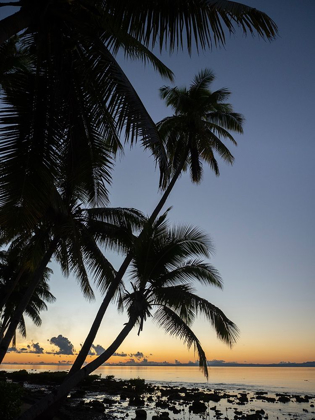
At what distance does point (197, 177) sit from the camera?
16594mm

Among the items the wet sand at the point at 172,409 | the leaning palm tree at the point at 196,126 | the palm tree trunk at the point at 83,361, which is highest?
the leaning palm tree at the point at 196,126

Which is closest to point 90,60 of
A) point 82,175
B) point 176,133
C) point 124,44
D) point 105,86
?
point 105,86

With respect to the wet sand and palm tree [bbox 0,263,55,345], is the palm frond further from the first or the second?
palm tree [bbox 0,263,55,345]

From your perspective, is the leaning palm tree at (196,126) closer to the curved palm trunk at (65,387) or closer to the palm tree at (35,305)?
the curved palm trunk at (65,387)

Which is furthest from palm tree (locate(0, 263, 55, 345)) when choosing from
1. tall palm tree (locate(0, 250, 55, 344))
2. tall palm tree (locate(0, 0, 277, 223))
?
tall palm tree (locate(0, 0, 277, 223))

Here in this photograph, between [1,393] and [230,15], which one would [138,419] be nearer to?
[1,393]

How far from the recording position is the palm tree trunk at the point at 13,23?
4.86 m

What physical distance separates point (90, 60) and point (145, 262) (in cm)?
709

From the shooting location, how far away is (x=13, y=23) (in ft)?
16.5

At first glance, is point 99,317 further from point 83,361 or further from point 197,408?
point 197,408

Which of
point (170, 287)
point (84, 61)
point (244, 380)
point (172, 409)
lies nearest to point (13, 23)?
point (84, 61)

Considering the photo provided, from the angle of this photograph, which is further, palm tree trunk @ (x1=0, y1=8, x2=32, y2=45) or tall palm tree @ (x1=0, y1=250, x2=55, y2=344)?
tall palm tree @ (x1=0, y1=250, x2=55, y2=344)

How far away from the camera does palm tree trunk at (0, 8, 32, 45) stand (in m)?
4.86

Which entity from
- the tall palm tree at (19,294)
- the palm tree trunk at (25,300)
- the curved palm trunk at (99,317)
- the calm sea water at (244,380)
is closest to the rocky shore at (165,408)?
the curved palm trunk at (99,317)
